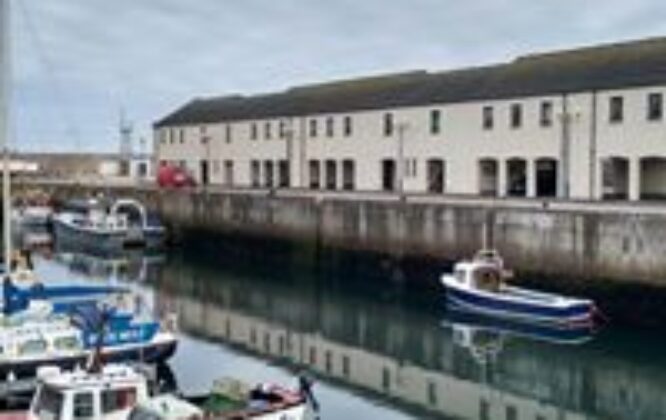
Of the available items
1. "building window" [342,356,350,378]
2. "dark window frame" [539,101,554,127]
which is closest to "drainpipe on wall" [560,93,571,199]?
"dark window frame" [539,101,554,127]

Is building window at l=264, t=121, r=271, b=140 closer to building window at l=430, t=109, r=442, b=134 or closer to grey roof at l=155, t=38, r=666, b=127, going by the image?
grey roof at l=155, t=38, r=666, b=127

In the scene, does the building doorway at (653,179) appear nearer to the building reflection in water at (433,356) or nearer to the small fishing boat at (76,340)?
the building reflection in water at (433,356)

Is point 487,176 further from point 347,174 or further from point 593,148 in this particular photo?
point 347,174

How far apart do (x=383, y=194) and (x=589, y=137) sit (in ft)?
35.6

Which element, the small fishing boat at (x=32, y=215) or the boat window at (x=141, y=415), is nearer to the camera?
the boat window at (x=141, y=415)

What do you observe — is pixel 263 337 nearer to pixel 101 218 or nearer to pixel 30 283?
pixel 30 283

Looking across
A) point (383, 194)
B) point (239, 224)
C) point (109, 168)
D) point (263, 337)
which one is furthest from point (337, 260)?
point (109, 168)

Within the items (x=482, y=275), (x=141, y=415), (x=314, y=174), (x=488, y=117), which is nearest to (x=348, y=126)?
(x=314, y=174)

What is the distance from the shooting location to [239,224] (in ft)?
207

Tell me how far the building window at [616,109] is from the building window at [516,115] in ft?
17.3

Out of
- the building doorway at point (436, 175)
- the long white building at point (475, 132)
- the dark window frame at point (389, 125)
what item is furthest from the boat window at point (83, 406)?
the dark window frame at point (389, 125)

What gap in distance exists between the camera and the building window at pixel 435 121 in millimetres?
58669

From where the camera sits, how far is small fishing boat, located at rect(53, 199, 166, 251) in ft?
219

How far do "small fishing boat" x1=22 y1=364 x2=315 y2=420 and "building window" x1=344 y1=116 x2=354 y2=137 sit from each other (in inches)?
1679
